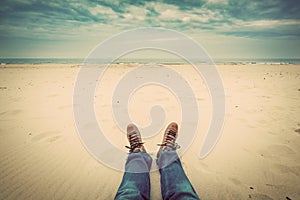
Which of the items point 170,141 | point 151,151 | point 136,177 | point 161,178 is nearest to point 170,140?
point 170,141

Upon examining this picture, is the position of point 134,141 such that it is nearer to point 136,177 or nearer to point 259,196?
point 136,177

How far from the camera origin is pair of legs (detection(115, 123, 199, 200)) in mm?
1695

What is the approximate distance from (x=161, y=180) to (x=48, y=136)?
237 cm

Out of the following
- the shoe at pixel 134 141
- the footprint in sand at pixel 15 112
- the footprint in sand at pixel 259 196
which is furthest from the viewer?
the footprint in sand at pixel 15 112

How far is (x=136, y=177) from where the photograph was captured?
194cm

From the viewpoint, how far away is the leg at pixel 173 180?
5.53 feet

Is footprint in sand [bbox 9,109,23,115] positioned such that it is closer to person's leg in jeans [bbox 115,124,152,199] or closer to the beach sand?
the beach sand

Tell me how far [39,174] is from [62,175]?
0.30m

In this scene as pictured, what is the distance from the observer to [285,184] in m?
2.05

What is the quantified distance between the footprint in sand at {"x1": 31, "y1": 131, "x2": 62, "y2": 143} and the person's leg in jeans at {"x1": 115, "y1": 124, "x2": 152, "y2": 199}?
5.05 feet

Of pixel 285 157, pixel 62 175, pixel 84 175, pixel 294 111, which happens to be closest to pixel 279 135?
pixel 285 157

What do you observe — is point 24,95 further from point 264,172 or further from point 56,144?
point 264,172

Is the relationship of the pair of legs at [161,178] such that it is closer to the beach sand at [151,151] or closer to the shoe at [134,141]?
the shoe at [134,141]

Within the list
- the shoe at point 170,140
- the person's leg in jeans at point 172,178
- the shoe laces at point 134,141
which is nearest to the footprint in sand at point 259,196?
the person's leg in jeans at point 172,178
